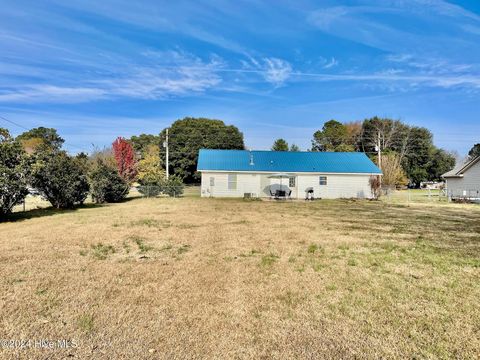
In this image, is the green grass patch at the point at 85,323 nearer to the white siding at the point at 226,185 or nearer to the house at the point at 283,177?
the house at the point at 283,177

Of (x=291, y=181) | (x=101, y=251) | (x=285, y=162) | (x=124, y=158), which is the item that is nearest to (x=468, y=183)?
(x=291, y=181)

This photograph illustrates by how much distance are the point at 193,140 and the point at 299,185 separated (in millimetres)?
28620

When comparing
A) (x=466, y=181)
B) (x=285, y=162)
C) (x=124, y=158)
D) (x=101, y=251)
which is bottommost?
(x=101, y=251)

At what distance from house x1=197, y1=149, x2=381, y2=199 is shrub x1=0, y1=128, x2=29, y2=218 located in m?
15.4

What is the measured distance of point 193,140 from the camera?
5488cm

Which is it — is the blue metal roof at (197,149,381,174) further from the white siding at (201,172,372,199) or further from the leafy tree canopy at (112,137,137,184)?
the leafy tree canopy at (112,137,137,184)

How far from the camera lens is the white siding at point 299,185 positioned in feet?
95.8

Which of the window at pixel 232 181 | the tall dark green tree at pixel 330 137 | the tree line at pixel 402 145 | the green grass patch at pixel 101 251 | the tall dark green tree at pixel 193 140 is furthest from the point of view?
the tall dark green tree at pixel 330 137

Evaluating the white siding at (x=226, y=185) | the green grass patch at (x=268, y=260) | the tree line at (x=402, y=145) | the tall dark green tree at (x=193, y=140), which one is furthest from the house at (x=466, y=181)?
the tall dark green tree at (x=193, y=140)

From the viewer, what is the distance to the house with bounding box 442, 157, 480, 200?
91.2 feet

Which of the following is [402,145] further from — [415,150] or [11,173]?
[11,173]

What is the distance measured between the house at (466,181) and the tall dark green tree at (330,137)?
33.4m

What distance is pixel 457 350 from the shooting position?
130 inches

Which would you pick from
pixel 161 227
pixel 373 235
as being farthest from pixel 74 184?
pixel 373 235
